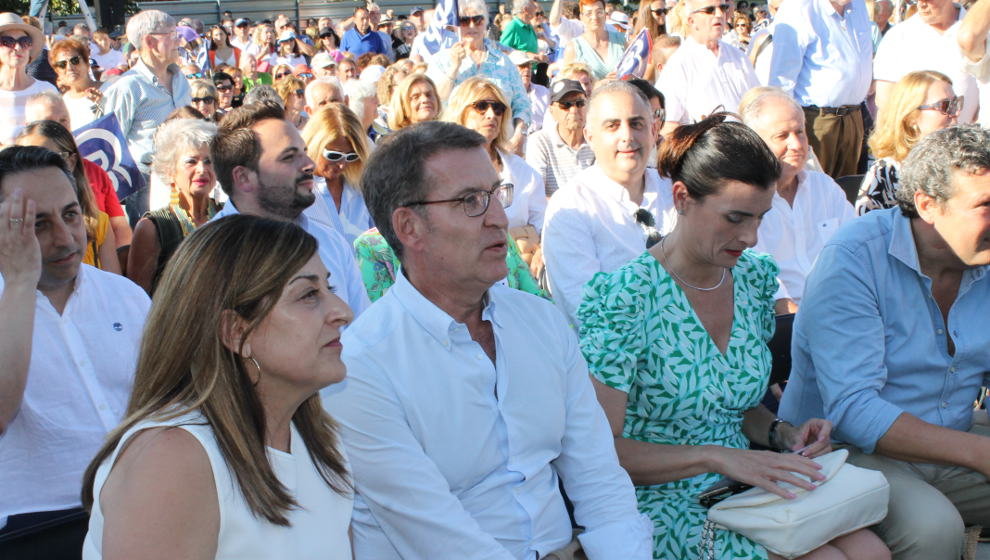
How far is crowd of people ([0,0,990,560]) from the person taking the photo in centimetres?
187

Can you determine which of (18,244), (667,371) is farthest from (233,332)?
(667,371)

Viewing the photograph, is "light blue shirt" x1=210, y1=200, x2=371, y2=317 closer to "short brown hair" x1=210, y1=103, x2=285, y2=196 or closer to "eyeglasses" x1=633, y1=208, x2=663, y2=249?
"short brown hair" x1=210, y1=103, x2=285, y2=196

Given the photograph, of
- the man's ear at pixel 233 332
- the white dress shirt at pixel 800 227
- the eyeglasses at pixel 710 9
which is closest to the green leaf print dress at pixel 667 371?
the man's ear at pixel 233 332

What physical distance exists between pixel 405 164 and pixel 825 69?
5.42 m

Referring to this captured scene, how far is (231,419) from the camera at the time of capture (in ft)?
6.01

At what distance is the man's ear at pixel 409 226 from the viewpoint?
2.44m

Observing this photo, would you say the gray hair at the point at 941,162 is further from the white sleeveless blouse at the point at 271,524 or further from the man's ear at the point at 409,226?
the white sleeveless blouse at the point at 271,524

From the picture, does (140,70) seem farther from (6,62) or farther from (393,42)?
(393,42)

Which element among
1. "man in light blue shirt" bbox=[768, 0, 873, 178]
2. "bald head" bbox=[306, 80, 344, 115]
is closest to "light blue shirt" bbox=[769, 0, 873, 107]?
"man in light blue shirt" bbox=[768, 0, 873, 178]

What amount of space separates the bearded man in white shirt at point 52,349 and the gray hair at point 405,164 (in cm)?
79

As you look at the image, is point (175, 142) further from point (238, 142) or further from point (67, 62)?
point (67, 62)

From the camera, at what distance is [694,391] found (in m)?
2.74

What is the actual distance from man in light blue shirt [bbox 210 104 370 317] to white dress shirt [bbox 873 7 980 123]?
468 centimetres

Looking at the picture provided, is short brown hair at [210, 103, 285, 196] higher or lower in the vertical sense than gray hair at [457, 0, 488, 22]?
lower
